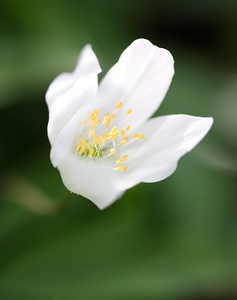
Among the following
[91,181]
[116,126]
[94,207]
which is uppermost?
[116,126]

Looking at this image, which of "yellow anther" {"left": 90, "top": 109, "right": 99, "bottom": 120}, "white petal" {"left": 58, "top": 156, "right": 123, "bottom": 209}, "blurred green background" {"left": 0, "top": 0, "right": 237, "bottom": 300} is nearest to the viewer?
"white petal" {"left": 58, "top": 156, "right": 123, "bottom": 209}

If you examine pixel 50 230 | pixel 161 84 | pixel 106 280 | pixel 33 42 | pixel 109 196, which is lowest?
pixel 106 280

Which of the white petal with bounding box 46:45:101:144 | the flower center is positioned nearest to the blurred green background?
the flower center

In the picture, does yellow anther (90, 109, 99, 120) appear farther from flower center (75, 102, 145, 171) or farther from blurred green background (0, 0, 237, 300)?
blurred green background (0, 0, 237, 300)

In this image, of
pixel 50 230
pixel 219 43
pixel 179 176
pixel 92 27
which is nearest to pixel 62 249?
pixel 50 230

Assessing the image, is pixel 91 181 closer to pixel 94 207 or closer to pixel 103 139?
pixel 103 139

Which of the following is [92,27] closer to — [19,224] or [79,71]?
[19,224]

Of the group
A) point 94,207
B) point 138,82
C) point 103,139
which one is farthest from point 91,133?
point 94,207
